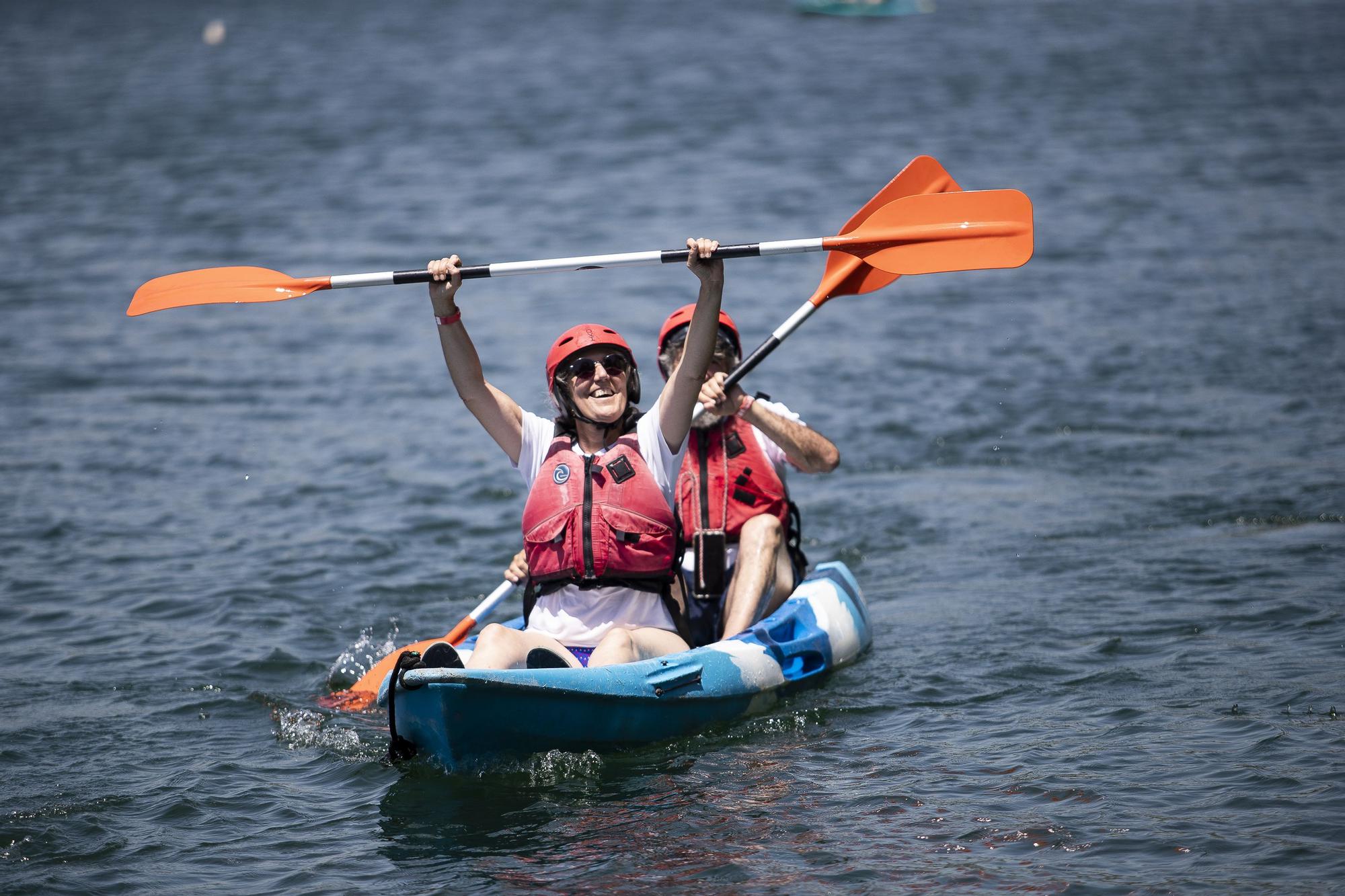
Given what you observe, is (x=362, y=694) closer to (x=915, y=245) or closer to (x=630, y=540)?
(x=630, y=540)

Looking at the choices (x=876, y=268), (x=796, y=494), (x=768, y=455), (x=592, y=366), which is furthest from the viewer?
(x=796, y=494)

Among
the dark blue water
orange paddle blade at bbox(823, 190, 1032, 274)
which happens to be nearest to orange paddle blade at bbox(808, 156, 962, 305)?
orange paddle blade at bbox(823, 190, 1032, 274)

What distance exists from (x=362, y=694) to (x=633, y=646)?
1.48m

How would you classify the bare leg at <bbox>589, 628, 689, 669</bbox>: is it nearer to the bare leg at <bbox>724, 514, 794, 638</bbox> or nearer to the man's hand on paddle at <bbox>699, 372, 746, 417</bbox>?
the bare leg at <bbox>724, 514, 794, 638</bbox>

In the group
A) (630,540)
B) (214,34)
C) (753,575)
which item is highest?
(214,34)

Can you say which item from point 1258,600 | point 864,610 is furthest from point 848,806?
point 1258,600

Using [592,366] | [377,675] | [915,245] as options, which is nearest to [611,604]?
[592,366]

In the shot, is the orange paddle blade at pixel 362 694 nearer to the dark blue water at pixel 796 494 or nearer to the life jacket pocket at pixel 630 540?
the dark blue water at pixel 796 494

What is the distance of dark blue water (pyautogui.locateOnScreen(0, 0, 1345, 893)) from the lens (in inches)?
182

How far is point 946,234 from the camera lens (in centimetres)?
579

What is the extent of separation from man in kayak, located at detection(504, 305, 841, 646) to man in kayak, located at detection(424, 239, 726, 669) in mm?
551

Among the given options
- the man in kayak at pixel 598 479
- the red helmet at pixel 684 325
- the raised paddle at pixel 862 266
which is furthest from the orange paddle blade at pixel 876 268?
the man in kayak at pixel 598 479

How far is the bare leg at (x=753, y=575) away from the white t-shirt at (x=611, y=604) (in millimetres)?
618

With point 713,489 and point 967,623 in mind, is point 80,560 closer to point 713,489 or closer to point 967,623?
point 713,489
